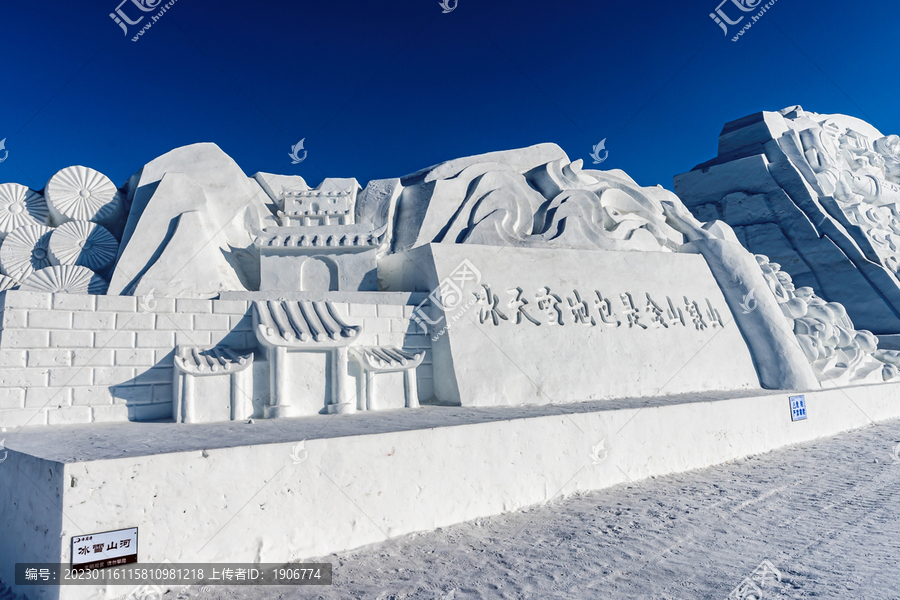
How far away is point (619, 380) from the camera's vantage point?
6199 mm

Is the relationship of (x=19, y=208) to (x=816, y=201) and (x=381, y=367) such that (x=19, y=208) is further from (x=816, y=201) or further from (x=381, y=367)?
(x=816, y=201)

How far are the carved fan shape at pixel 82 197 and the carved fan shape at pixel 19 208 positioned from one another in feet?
0.68

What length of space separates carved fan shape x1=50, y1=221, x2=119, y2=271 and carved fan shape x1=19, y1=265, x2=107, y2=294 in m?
0.31

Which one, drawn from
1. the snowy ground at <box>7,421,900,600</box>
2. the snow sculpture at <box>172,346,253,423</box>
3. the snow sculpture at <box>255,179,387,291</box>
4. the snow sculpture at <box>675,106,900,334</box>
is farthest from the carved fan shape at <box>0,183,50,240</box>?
the snow sculpture at <box>675,106,900,334</box>

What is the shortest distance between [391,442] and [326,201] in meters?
4.84

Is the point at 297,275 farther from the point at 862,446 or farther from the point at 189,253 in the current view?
the point at 862,446

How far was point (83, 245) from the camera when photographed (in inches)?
267

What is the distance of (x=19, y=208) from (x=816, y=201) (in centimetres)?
1493

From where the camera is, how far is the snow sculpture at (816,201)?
1168cm

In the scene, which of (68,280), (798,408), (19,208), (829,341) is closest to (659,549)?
(798,408)

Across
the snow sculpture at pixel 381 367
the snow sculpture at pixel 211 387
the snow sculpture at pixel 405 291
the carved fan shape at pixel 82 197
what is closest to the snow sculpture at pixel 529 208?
the snow sculpture at pixel 405 291

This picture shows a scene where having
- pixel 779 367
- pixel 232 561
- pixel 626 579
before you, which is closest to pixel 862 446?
pixel 779 367

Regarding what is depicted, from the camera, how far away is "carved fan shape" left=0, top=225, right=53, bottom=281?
673cm

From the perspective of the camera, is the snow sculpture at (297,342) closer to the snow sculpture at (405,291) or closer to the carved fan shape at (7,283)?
the snow sculpture at (405,291)
